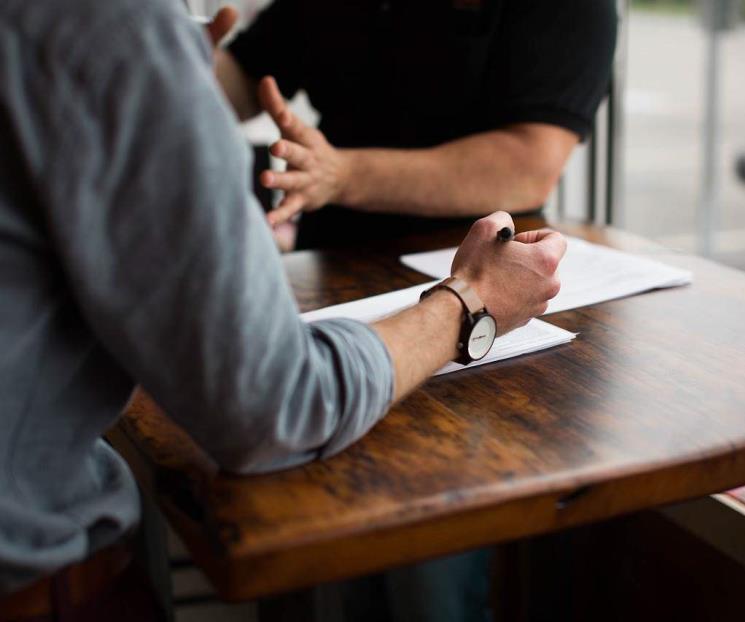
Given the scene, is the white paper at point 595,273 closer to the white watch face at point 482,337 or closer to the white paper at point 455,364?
the white paper at point 455,364

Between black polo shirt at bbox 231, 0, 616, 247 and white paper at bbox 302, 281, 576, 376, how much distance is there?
0.53 metres

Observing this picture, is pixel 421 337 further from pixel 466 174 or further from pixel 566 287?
pixel 466 174

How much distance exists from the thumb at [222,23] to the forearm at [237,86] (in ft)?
1.28

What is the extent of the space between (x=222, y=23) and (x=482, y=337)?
850mm

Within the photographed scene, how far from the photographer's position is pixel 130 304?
0.71 m

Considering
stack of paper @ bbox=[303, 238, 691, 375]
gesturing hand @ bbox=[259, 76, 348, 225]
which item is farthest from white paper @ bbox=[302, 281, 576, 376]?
gesturing hand @ bbox=[259, 76, 348, 225]

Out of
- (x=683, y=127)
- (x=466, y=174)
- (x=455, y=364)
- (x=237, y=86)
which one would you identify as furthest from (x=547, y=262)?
(x=683, y=127)

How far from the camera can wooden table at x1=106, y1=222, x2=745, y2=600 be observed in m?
0.74

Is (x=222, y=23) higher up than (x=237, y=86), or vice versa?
(x=222, y=23)

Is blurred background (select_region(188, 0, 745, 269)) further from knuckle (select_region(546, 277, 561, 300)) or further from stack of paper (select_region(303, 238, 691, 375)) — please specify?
knuckle (select_region(546, 277, 561, 300))

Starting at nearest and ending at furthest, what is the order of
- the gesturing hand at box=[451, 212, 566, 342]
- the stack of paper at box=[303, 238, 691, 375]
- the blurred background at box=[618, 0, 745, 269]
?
the gesturing hand at box=[451, 212, 566, 342] < the stack of paper at box=[303, 238, 691, 375] < the blurred background at box=[618, 0, 745, 269]

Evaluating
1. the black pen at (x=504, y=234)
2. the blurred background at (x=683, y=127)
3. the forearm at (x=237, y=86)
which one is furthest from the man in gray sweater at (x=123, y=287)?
the blurred background at (x=683, y=127)

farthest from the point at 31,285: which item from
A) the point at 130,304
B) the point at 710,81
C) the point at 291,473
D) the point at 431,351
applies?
the point at 710,81

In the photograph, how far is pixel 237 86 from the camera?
2033mm
